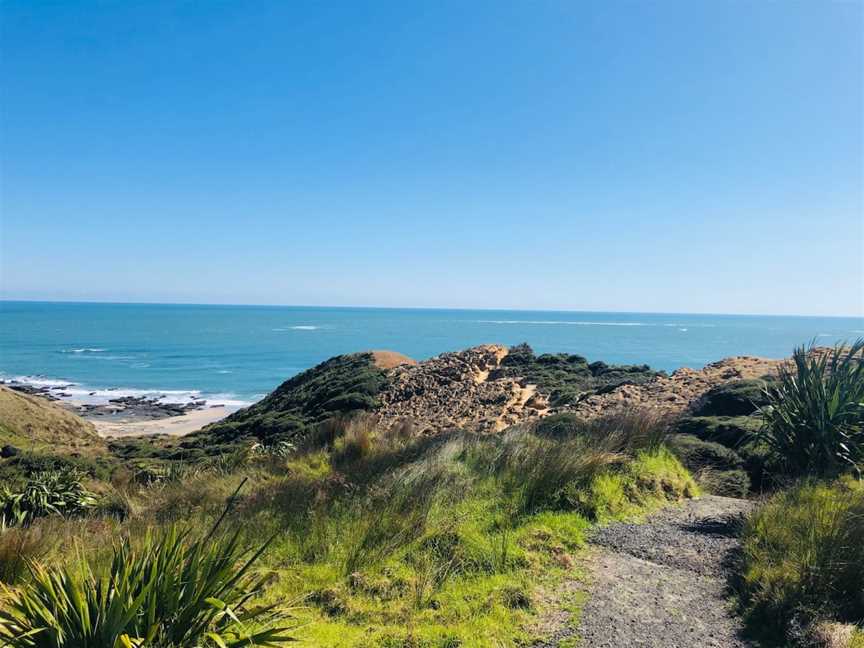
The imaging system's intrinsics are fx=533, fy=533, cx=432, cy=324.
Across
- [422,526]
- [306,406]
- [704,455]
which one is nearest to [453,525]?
[422,526]

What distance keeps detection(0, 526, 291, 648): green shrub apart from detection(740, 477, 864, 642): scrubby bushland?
375 centimetres

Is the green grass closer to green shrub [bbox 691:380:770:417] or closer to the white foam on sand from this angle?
green shrub [bbox 691:380:770:417]

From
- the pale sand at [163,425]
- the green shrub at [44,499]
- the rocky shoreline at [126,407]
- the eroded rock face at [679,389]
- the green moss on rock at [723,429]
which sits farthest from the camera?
the rocky shoreline at [126,407]

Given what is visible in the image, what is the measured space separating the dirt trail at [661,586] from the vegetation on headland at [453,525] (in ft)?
0.80

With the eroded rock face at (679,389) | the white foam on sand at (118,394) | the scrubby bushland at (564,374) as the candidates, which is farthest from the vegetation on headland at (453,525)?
the white foam on sand at (118,394)

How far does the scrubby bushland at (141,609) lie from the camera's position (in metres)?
3.03

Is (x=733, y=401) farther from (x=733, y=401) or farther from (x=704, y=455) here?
(x=704, y=455)

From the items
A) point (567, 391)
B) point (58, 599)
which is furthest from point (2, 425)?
point (58, 599)

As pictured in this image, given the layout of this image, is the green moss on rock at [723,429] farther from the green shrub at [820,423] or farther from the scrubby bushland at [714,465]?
the green shrub at [820,423]

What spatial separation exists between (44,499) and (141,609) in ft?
28.4

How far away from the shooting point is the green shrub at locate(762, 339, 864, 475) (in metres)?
7.88

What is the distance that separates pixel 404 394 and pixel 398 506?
18613mm

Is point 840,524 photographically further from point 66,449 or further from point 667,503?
point 66,449

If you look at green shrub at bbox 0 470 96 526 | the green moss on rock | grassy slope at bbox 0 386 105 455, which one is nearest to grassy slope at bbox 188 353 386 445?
grassy slope at bbox 0 386 105 455
